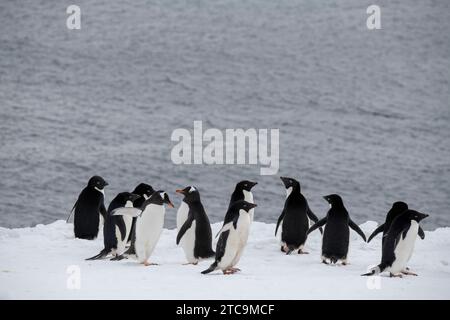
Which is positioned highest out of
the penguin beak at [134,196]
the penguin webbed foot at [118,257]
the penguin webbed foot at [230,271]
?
the penguin beak at [134,196]

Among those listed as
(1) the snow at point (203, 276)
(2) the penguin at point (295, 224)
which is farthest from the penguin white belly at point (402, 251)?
(2) the penguin at point (295, 224)

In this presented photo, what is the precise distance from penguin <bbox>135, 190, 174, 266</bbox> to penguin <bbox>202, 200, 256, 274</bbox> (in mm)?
816

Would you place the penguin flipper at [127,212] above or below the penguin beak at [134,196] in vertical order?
below

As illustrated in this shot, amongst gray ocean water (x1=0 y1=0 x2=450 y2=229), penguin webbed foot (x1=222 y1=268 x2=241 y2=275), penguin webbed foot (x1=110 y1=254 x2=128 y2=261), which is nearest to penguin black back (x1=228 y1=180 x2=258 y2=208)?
penguin webbed foot (x1=110 y1=254 x2=128 y2=261)

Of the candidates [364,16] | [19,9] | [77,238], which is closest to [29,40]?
[19,9]

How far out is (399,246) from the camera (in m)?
8.28

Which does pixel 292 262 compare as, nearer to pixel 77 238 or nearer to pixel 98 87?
pixel 77 238

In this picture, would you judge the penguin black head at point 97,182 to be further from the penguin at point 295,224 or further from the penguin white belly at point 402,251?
the penguin white belly at point 402,251

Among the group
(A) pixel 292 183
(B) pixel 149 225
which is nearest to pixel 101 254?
(B) pixel 149 225

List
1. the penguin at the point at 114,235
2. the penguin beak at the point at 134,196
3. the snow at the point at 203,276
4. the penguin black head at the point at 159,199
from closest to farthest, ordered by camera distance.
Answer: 1. the snow at the point at 203,276
2. the penguin black head at the point at 159,199
3. the penguin at the point at 114,235
4. the penguin beak at the point at 134,196

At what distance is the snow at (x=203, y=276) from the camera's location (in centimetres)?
714

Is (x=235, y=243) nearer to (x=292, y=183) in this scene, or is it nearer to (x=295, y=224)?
(x=295, y=224)

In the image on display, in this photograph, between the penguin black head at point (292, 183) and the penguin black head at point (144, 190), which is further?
the penguin black head at point (292, 183)

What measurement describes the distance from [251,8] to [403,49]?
19063mm
